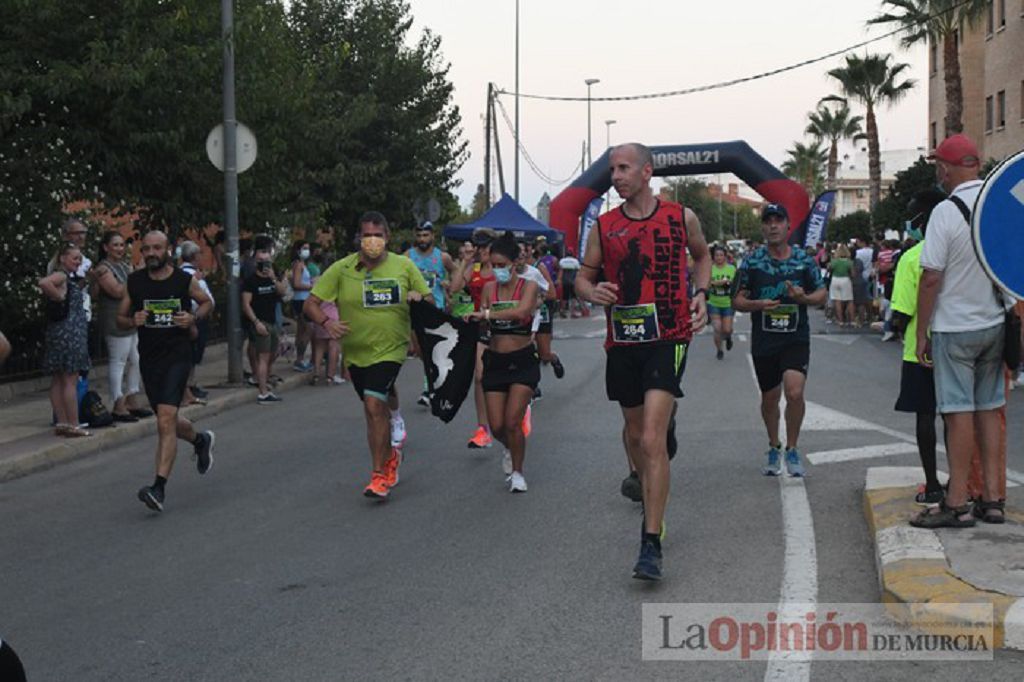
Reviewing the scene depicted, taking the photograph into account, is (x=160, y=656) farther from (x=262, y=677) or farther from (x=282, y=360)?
(x=282, y=360)

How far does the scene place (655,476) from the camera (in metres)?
6.23

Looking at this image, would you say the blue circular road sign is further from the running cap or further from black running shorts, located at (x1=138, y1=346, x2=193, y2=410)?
black running shorts, located at (x1=138, y1=346, x2=193, y2=410)

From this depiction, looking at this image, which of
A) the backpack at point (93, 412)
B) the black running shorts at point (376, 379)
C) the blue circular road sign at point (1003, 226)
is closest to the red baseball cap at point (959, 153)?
the blue circular road sign at point (1003, 226)

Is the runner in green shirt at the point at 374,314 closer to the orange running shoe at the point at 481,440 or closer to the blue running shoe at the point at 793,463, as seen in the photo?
the orange running shoe at the point at 481,440

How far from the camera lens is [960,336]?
6469 mm

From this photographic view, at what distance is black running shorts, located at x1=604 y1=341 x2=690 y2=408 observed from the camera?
6434 millimetres

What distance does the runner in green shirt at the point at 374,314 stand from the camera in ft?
28.9

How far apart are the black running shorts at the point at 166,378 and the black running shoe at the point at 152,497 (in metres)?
0.60

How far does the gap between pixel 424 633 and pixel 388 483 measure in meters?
3.44

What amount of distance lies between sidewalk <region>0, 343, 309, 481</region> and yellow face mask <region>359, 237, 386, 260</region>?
3.71 meters

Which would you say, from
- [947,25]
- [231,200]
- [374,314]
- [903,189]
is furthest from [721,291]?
[903,189]

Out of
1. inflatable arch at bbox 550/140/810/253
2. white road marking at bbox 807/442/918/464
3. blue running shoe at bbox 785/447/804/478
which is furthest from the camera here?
inflatable arch at bbox 550/140/810/253

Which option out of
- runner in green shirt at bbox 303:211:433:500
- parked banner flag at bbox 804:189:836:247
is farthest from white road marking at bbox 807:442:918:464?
parked banner flag at bbox 804:189:836:247

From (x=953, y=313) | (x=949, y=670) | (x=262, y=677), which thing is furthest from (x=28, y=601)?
(x=953, y=313)
